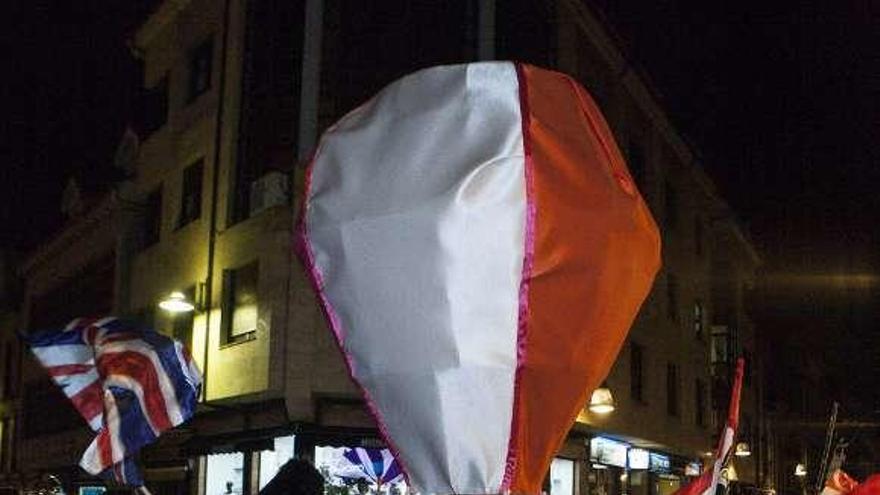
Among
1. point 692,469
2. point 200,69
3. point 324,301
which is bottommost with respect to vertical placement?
point 692,469

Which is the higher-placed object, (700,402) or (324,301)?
(324,301)

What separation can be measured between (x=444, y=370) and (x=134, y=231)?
23.7m

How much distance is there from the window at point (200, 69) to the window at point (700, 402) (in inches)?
643

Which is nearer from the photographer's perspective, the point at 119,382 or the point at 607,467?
the point at 119,382

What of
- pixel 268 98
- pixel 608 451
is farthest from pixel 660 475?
pixel 268 98

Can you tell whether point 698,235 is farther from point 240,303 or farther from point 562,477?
point 240,303

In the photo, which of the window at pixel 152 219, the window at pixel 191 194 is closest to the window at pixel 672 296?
the window at pixel 191 194

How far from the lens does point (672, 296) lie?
2925 cm

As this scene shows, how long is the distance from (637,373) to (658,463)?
4.65 meters

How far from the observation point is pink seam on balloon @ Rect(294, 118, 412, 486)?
13.3ft

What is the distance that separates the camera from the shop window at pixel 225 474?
19922 millimetres

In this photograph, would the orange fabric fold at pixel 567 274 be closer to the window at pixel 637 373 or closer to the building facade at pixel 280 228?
the building facade at pixel 280 228

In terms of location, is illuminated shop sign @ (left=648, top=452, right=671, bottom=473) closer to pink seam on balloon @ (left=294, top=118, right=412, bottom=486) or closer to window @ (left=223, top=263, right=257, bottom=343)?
window @ (left=223, top=263, right=257, bottom=343)

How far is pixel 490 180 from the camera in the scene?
12.9ft
